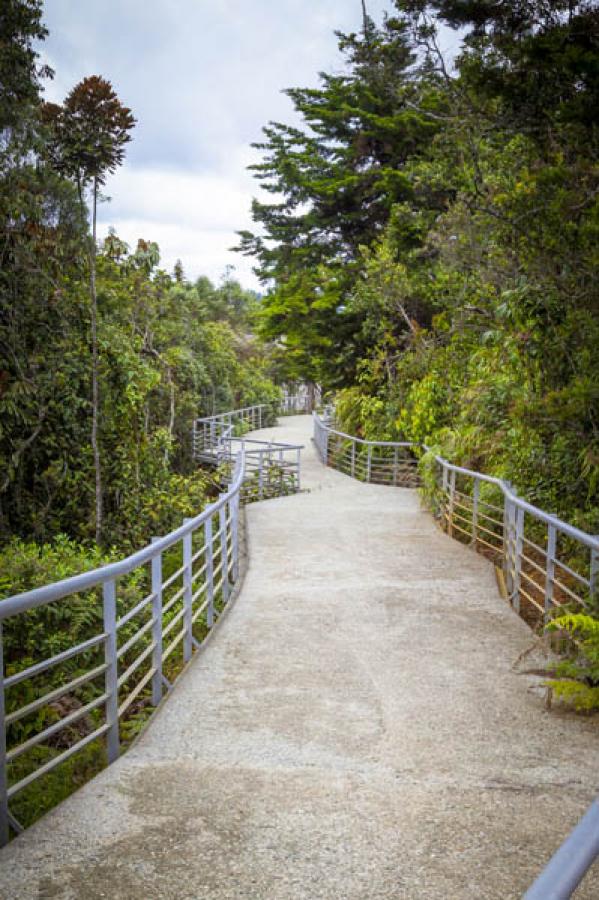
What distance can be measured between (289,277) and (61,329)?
543 inches

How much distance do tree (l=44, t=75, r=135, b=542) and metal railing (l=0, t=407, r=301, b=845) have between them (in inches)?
123

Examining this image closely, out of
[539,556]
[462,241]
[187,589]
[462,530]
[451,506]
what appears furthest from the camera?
[462,241]

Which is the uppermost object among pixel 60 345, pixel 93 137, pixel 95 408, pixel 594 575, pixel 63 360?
pixel 93 137

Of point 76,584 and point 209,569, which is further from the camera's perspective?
point 209,569

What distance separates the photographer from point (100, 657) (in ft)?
24.7

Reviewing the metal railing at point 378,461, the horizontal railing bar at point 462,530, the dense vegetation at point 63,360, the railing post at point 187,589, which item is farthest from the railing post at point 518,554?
the metal railing at point 378,461

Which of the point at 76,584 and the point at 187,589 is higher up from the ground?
the point at 76,584

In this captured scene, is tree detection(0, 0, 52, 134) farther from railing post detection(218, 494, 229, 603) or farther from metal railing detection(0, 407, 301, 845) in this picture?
railing post detection(218, 494, 229, 603)

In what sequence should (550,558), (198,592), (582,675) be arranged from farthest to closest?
(198,592)
(550,558)
(582,675)

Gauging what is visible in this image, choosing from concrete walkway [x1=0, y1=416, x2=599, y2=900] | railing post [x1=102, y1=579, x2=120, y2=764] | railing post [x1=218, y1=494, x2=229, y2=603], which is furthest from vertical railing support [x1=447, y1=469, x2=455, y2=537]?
railing post [x1=102, y1=579, x2=120, y2=764]

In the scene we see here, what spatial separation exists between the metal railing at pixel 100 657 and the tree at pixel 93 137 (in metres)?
3.11

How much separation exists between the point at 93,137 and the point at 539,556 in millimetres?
9069

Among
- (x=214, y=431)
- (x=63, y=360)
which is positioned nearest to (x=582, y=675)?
(x=63, y=360)

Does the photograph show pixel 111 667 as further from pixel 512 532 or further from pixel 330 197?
pixel 330 197
